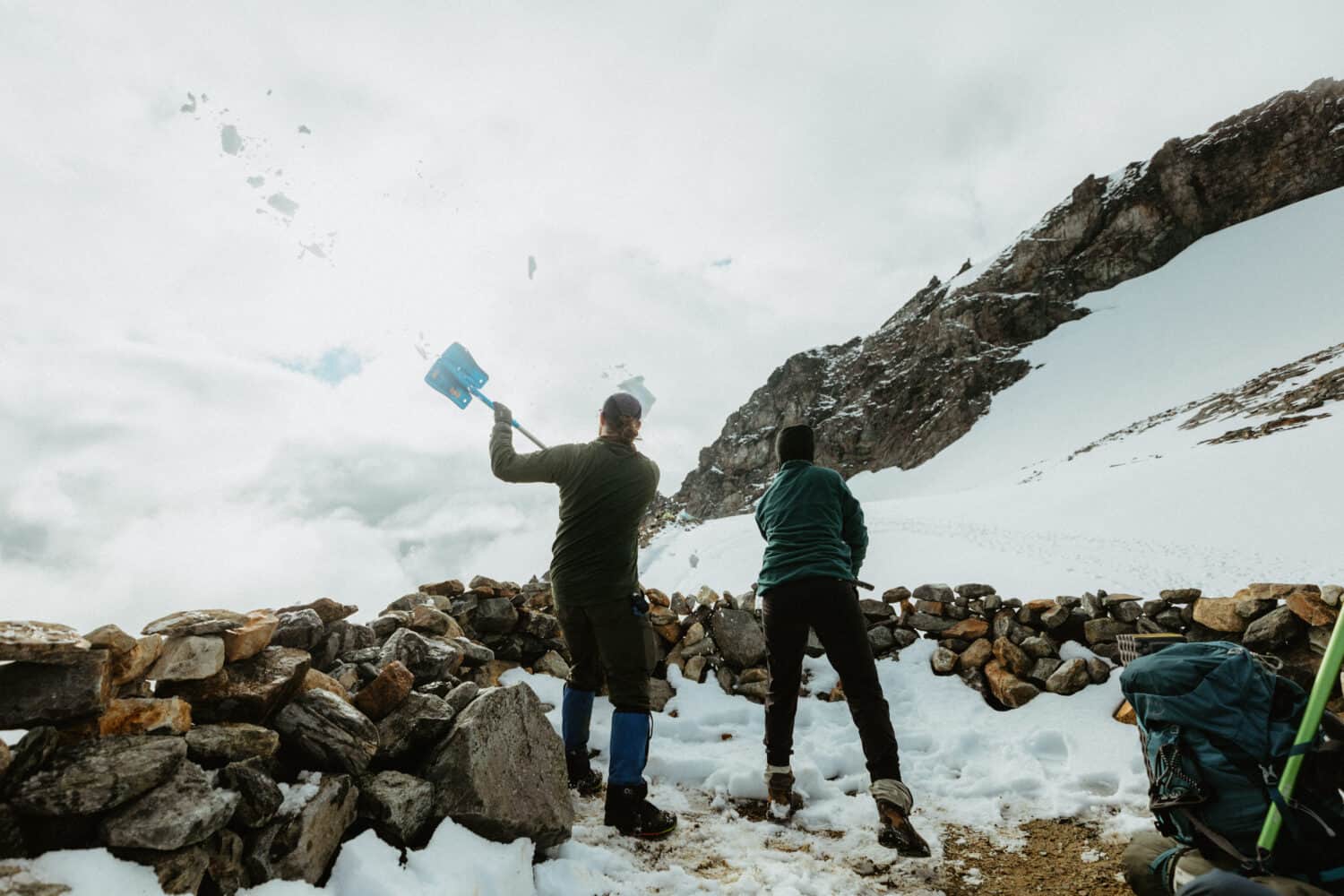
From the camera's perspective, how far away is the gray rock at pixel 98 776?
A: 202 centimetres

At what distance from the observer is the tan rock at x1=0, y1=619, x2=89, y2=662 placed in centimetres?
214

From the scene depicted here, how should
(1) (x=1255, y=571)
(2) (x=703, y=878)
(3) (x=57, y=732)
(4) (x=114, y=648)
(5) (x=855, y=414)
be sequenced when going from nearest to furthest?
(3) (x=57, y=732)
(4) (x=114, y=648)
(2) (x=703, y=878)
(1) (x=1255, y=571)
(5) (x=855, y=414)

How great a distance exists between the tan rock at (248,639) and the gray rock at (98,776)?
59 centimetres

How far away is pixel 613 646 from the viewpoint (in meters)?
3.83

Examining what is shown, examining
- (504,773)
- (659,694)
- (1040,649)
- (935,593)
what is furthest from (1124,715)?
(504,773)

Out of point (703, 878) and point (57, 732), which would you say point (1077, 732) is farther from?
point (57, 732)

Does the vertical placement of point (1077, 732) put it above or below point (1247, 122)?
below

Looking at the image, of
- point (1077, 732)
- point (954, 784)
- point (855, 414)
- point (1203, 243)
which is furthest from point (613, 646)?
point (1203, 243)

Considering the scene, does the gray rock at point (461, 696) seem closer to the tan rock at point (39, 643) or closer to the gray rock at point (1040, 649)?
the tan rock at point (39, 643)

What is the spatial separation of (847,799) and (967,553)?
401 inches

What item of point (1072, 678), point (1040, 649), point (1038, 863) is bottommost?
point (1038, 863)

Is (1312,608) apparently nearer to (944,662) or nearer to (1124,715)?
(1124,715)

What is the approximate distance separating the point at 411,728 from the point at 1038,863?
3.55 m

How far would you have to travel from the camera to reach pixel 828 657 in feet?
13.5
